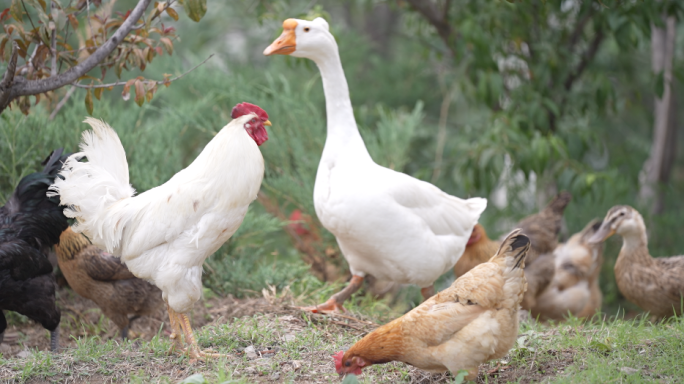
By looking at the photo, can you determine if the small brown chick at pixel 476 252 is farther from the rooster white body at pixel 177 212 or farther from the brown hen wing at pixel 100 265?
the brown hen wing at pixel 100 265

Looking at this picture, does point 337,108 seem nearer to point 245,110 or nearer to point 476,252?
point 245,110

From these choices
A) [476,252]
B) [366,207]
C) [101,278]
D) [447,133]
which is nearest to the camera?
[366,207]

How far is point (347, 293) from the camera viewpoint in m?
4.75

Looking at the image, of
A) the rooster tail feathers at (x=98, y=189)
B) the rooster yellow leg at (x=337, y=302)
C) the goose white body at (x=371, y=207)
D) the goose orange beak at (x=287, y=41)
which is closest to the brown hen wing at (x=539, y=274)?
the goose white body at (x=371, y=207)

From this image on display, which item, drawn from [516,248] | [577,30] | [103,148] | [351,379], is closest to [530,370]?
[516,248]

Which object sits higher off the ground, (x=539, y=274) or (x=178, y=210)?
(x=178, y=210)

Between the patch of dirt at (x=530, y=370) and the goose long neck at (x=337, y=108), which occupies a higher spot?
the goose long neck at (x=337, y=108)

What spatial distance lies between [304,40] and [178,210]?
167cm

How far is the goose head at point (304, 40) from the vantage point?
4.39 metres

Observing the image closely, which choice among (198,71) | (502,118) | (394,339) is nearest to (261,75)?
(198,71)

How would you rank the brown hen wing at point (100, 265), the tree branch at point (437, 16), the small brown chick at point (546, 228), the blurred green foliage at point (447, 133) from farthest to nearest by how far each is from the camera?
the tree branch at point (437, 16)
the small brown chick at point (546, 228)
the blurred green foliage at point (447, 133)
the brown hen wing at point (100, 265)

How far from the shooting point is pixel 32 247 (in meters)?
4.19

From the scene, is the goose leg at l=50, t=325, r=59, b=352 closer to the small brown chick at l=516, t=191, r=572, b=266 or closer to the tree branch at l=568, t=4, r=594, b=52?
the small brown chick at l=516, t=191, r=572, b=266

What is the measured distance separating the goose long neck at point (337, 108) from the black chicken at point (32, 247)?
6.46 feet
